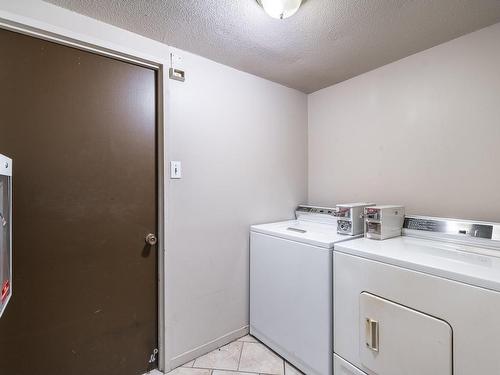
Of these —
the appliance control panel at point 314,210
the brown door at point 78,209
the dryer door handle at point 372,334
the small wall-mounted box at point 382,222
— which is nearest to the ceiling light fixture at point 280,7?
the brown door at point 78,209

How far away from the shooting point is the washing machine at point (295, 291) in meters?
1.46

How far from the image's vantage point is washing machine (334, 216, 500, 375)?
37.0 inches

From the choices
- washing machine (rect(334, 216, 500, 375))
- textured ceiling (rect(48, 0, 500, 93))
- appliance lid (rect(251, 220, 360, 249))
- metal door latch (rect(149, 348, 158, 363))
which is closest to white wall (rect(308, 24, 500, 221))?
textured ceiling (rect(48, 0, 500, 93))

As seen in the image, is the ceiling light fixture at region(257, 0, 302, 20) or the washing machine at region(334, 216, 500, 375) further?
the ceiling light fixture at region(257, 0, 302, 20)

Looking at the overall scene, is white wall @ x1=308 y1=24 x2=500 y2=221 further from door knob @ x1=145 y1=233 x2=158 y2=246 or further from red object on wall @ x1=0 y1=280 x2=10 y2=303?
red object on wall @ x1=0 y1=280 x2=10 y2=303

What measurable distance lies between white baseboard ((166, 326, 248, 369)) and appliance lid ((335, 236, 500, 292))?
116cm

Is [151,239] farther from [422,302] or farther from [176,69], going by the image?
[422,302]

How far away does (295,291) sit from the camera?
1.64 m

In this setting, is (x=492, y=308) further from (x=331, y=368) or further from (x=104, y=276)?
(x=104, y=276)

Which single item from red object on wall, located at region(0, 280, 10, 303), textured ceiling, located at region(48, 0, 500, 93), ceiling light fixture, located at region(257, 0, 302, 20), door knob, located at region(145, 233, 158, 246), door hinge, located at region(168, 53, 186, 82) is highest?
textured ceiling, located at region(48, 0, 500, 93)

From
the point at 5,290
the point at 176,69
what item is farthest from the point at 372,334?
the point at 176,69

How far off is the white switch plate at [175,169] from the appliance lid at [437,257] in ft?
3.69

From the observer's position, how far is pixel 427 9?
1312 mm

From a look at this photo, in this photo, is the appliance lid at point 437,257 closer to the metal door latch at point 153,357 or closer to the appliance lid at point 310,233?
the appliance lid at point 310,233
